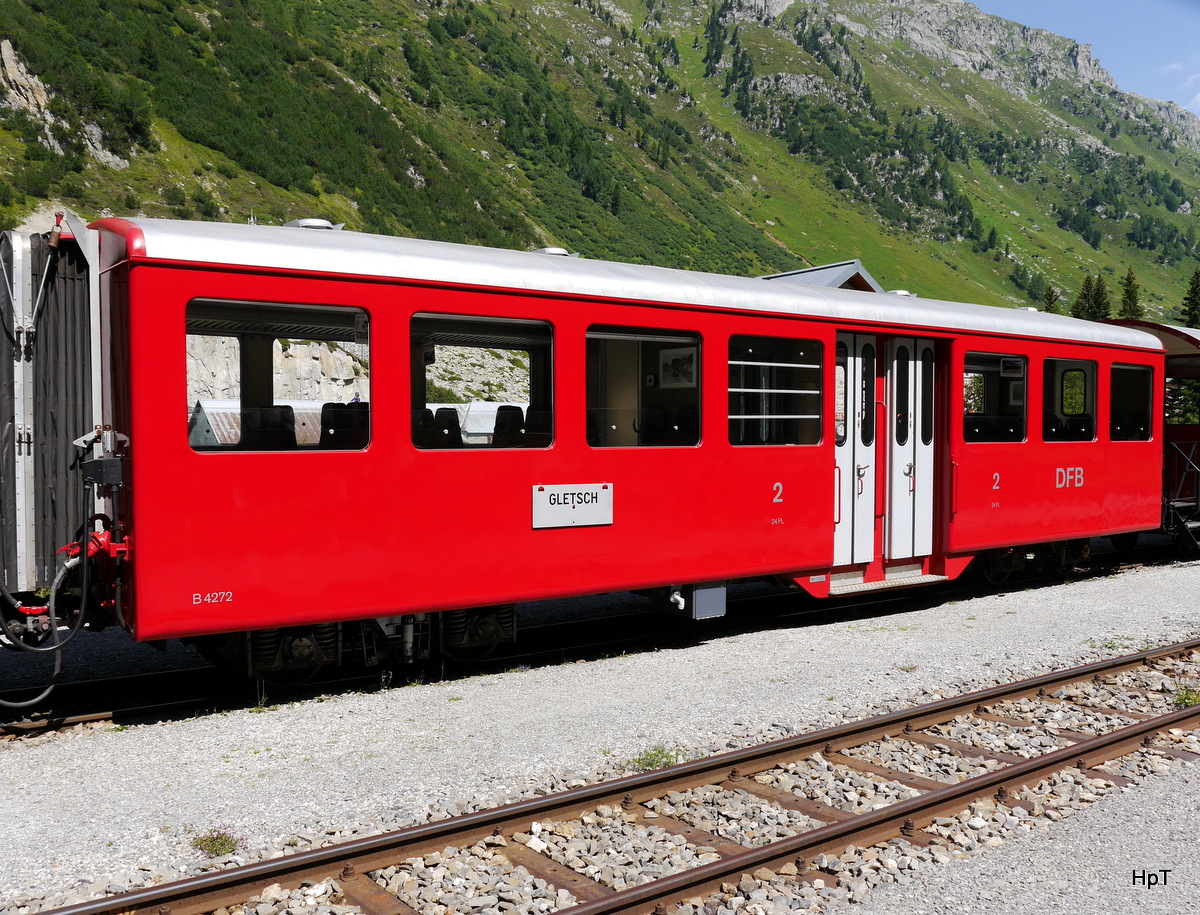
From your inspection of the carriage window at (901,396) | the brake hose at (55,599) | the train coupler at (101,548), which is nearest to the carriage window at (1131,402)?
the carriage window at (901,396)

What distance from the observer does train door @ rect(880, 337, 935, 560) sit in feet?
33.1

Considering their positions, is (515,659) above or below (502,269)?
below

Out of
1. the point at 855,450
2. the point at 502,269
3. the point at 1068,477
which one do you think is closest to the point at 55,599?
the point at 502,269

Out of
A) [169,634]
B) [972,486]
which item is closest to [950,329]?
[972,486]

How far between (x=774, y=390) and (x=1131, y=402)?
672cm

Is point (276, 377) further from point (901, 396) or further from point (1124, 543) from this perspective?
point (1124, 543)

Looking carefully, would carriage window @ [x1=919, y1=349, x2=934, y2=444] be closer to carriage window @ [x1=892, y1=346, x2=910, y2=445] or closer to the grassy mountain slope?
carriage window @ [x1=892, y1=346, x2=910, y2=445]

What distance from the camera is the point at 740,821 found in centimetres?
495

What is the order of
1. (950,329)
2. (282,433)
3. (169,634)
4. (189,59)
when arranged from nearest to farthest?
(169,634) < (282,433) < (950,329) < (189,59)

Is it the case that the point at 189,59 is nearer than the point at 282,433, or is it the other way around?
the point at 282,433

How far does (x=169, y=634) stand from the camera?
602 cm

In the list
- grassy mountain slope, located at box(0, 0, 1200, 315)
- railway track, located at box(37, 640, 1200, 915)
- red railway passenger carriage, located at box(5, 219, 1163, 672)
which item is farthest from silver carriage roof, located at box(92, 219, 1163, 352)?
grassy mountain slope, located at box(0, 0, 1200, 315)

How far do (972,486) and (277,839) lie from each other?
8.36 meters

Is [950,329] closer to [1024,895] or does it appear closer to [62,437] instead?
[1024,895]
